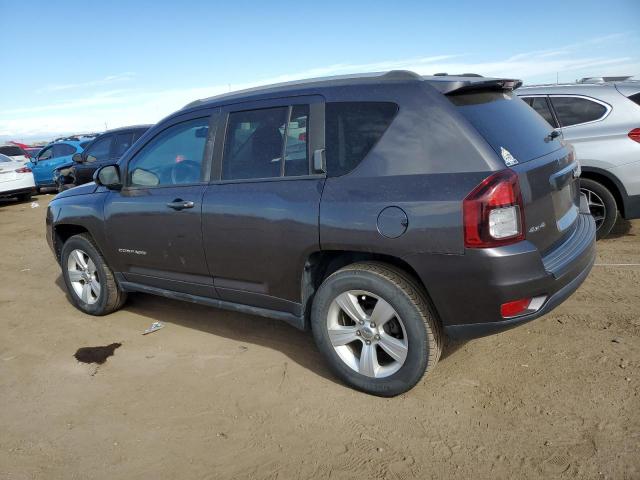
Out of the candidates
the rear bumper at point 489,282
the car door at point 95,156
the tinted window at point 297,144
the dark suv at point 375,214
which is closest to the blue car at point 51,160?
the car door at point 95,156

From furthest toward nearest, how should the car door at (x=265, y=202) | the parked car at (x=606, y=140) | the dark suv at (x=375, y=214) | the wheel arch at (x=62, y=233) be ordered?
the parked car at (x=606, y=140)
the wheel arch at (x=62, y=233)
the car door at (x=265, y=202)
the dark suv at (x=375, y=214)

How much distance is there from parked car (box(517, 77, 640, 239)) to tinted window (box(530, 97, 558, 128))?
0.02 metres

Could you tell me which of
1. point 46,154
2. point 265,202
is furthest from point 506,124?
point 46,154

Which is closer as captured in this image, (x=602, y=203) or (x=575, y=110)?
(x=602, y=203)

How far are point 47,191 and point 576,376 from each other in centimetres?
1759

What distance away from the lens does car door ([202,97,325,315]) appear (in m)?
3.20

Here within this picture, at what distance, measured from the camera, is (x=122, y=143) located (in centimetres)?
1040

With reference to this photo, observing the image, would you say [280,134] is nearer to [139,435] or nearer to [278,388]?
[278,388]

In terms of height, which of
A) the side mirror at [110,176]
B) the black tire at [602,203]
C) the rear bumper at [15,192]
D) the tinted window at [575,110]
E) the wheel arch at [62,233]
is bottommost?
the black tire at [602,203]

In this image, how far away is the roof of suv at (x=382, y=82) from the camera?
2.94m

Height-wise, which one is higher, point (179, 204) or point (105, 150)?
point (105, 150)

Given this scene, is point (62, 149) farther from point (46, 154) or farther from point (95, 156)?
point (95, 156)

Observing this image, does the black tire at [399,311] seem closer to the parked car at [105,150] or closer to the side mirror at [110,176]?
the side mirror at [110,176]

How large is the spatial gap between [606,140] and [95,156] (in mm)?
9171
